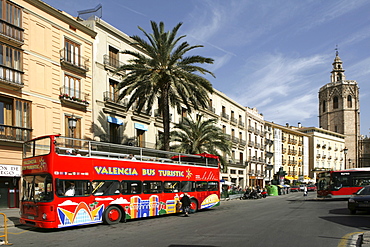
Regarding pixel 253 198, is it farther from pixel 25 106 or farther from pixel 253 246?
pixel 253 246

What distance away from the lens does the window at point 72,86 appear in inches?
1036

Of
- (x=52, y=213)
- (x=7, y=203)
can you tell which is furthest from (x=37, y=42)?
(x=52, y=213)

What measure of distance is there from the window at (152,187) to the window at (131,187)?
1.37ft

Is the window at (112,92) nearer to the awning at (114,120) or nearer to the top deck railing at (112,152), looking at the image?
the awning at (114,120)

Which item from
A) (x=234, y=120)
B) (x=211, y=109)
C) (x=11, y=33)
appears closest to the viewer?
(x=11, y=33)

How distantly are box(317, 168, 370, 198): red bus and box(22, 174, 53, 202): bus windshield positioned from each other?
25606mm

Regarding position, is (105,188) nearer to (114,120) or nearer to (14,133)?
(14,133)

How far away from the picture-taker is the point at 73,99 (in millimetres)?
26375

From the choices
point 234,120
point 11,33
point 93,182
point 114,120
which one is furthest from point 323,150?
point 93,182

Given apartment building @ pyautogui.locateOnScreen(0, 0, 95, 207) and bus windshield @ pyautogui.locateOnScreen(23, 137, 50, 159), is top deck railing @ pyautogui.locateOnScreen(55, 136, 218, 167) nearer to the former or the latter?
bus windshield @ pyautogui.locateOnScreen(23, 137, 50, 159)

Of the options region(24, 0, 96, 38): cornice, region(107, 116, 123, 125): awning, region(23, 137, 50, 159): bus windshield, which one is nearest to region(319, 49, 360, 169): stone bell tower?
region(107, 116, 123, 125): awning

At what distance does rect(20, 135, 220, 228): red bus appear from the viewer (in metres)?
13.7

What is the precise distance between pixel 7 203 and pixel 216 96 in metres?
36.5

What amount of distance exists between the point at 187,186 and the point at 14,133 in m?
11.2
